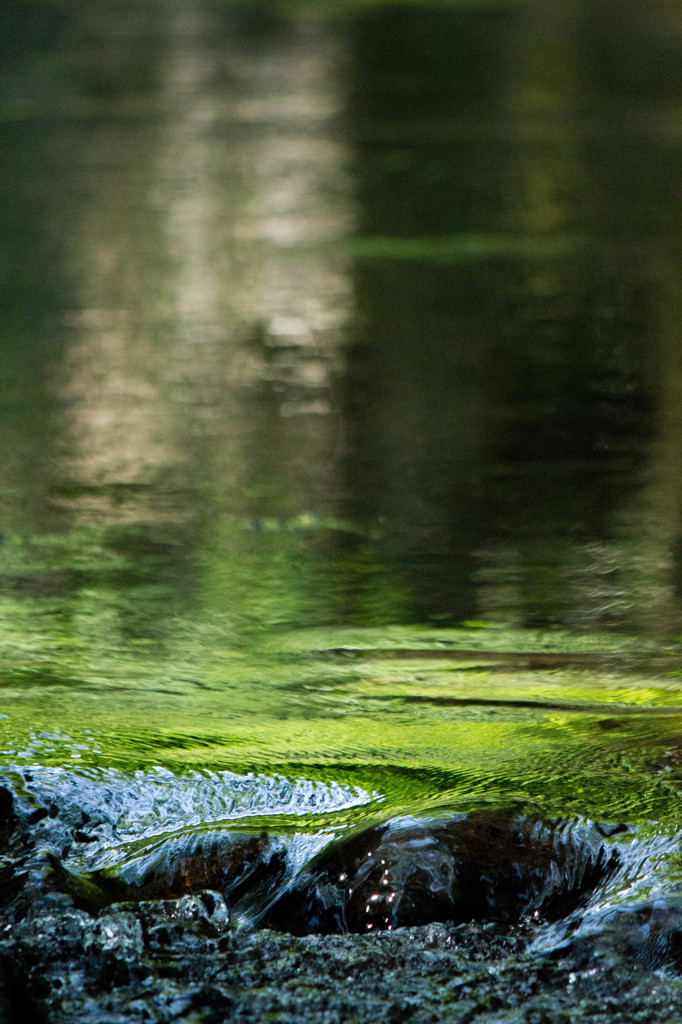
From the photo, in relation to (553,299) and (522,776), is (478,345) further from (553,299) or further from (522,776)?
(522,776)

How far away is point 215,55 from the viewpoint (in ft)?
66.1

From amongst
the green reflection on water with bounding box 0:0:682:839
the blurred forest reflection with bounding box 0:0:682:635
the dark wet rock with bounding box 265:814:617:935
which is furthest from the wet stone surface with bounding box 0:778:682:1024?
the blurred forest reflection with bounding box 0:0:682:635

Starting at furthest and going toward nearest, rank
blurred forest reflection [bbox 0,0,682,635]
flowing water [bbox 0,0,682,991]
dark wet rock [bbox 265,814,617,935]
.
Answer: blurred forest reflection [bbox 0,0,682,635], flowing water [bbox 0,0,682,991], dark wet rock [bbox 265,814,617,935]

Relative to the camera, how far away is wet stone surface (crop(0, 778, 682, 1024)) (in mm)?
2543

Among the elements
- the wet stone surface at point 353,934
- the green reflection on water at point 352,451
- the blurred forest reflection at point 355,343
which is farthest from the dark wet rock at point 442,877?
the blurred forest reflection at point 355,343

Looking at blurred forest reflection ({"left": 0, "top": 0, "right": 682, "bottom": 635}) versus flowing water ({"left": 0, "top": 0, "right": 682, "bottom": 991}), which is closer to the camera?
flowing water ({"left": 0, "top": 0, "right": 682, "bottom": 991})

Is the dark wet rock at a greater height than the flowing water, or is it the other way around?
the flowing water

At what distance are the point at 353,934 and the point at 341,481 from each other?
3301mm

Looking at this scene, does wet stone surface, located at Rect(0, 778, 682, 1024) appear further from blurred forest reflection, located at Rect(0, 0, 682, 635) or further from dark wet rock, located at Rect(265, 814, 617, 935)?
blurred forest reflection, located at Rect(0, 0, 682, 635)

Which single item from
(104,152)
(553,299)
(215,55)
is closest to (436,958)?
(553,299)

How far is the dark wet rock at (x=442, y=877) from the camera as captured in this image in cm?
289

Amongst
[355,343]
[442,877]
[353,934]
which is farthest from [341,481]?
[353,934]

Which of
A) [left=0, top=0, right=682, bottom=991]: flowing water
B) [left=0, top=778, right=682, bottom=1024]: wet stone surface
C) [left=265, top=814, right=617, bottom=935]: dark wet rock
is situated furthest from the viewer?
[left=0, top=0, right=682, bottom=991]: flowing water

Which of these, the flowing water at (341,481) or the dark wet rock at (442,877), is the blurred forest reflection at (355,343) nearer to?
the flowing water at (341,481)
